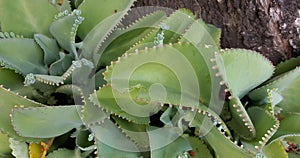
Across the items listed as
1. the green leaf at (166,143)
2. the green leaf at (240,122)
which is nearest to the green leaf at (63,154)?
the green leaf at (166,143)

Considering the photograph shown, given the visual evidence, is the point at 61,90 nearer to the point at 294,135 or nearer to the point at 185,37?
the point at 185,37

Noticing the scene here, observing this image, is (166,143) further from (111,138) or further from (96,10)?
(96,10)

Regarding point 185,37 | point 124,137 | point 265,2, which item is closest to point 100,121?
point 124,137

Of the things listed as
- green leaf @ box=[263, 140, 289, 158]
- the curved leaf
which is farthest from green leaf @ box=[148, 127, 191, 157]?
the curved leaf

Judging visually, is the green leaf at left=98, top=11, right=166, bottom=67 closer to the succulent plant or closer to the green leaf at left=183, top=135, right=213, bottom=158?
the succulent plant

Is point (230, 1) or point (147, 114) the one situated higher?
point (230, 1)

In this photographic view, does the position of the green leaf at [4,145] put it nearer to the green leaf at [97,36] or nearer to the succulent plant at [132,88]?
the succulent plant at [132,88]
